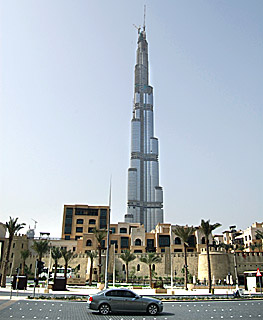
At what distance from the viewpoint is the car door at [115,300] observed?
1720 centimetres

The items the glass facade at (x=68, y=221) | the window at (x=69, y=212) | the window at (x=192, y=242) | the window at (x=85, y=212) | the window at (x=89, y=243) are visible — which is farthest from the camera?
the window at (x=85, y=212)

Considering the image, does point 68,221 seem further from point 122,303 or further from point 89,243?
point 122,303

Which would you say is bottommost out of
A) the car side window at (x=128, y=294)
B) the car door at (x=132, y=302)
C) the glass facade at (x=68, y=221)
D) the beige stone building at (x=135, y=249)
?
the car door at (x=132, y=302)

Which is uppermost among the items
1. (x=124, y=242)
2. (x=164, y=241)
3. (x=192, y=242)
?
(x=164, y=241)

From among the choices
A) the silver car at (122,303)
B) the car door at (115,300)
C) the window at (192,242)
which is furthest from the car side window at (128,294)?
the window at (192,242)

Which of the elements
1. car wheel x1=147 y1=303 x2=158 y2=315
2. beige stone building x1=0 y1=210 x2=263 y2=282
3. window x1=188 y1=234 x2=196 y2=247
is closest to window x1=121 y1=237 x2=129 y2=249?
beige stone building x1=0 y1=210 x2=263 y2=282

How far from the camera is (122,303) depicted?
1728cm

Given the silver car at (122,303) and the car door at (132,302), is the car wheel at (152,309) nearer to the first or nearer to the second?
the silver car at (122,303)

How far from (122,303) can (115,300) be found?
0.43 metres

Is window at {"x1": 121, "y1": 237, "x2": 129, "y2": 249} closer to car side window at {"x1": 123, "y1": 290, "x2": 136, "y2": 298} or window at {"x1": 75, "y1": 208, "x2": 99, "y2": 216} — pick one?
window at {"x1": 75, "y1": 208, "x2": 99, "y2": 216}

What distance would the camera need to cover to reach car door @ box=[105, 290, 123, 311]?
1720 cm

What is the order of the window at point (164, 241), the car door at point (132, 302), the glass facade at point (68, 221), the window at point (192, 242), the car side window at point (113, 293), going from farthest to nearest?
1. the glass facade at point (68, 221)
2. the window at point (164, 241)
3. the window at point (192, 242)
4. the car side window at point (113, 293)
5. the car door at point (132, 302)

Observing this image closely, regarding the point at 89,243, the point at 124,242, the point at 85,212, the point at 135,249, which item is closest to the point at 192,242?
the point at 135,249

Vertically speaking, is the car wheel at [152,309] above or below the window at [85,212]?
below
